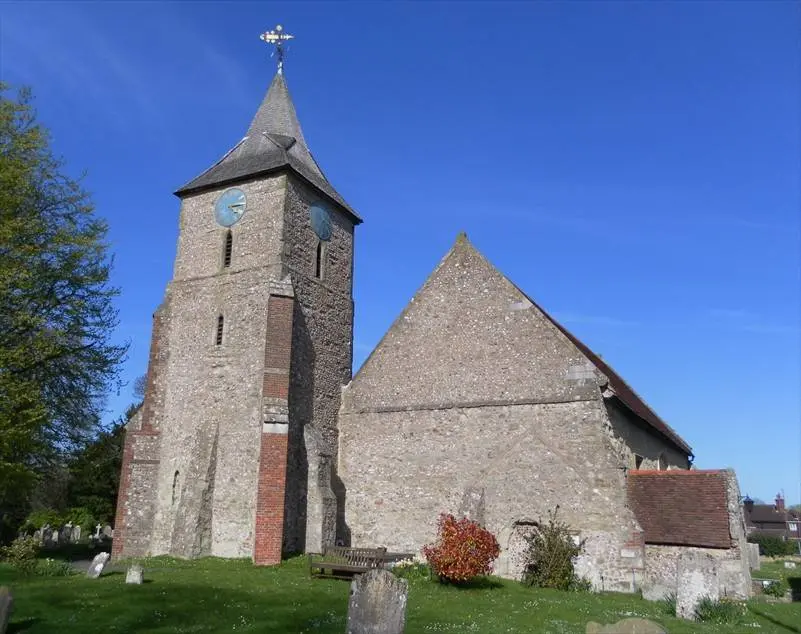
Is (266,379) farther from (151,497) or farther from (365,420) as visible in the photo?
(151,497)

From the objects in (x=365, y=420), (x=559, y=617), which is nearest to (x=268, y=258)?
(x=365, y=420)

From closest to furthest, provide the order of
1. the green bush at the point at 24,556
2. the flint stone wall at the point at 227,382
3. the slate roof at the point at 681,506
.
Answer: the green bush at the point at 24,556
the slate roof at the point at 681,506
the flint stone wall at the point at 227,382

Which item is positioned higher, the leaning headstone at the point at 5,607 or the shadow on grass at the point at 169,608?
the leaning headstone at the point at 5,607

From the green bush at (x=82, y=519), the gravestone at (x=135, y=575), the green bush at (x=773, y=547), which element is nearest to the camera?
the gravestone at (x=135, y=575)

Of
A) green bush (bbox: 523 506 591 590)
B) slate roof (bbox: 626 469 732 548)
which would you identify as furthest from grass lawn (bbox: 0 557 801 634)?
slate roof (bbox: 626 469 732 548)

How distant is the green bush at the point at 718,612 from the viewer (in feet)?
43.7

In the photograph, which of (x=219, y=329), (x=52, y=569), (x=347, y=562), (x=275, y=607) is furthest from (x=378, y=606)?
(x=219, y=329)

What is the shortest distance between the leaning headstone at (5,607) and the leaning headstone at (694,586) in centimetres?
1234

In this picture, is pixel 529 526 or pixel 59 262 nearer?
pixel 529 526

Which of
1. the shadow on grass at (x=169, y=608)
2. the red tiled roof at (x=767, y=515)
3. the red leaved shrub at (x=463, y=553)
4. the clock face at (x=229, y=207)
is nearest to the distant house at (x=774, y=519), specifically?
the red tiled roof at (x=767, y=515)

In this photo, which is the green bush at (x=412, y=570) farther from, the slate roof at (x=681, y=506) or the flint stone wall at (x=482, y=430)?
the slate roof at (x=681, y=506)

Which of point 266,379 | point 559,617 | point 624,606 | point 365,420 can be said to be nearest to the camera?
point 559,617

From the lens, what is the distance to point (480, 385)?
2020 cm

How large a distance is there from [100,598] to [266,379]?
26.8ft
